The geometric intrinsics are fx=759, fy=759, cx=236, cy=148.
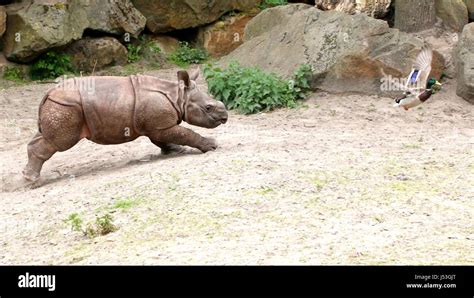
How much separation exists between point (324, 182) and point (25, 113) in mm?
6546

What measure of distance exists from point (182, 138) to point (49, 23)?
6381mm

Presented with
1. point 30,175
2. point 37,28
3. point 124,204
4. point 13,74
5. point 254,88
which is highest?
point 124,204

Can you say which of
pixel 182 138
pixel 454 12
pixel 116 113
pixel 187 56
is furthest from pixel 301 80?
pixel 187 56

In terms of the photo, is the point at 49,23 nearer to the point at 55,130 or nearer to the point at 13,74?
the point at 13,74

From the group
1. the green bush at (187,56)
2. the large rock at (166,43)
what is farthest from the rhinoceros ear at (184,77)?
the large rock at (166,43)

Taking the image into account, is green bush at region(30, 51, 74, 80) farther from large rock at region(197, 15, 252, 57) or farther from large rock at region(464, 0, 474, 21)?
large rock at region(464, 0, 474, 21)

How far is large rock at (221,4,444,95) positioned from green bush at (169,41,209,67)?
3308 millimetres

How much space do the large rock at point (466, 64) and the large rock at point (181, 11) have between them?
6089 mm

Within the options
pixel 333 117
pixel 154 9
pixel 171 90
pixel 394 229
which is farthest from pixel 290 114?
pixel 154 9

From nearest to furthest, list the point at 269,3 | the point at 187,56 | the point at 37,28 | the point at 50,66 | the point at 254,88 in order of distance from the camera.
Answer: the point at 254,88, the point at 37,28, the point at 50,66, the point at 187,56, the point at 269,3

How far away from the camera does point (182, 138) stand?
7754mm

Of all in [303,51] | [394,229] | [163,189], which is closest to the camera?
[394,229]

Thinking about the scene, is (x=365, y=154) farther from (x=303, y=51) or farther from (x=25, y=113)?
(x=25, y=113)

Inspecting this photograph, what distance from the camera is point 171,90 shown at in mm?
7754
